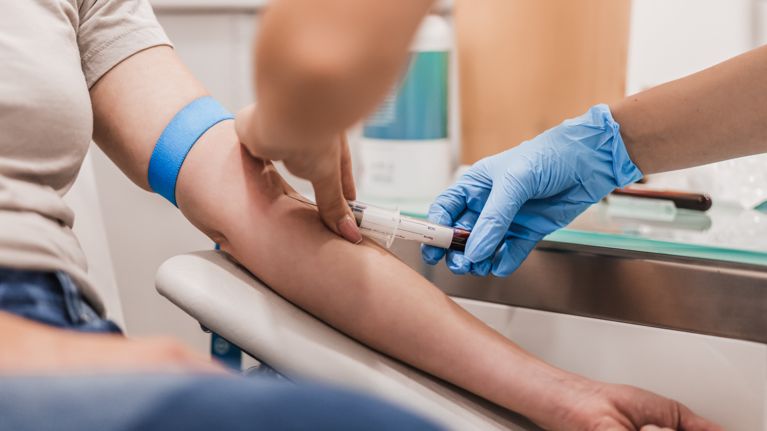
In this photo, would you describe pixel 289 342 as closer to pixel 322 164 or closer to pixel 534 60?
pixel 322 164

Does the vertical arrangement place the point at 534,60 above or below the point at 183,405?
above

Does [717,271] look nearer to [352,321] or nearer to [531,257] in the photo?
[531,257]

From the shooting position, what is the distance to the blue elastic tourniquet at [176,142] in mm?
936

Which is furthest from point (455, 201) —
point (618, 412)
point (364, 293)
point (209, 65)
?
point (209, 65)

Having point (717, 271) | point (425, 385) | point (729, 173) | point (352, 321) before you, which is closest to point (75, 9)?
point (352, 321)

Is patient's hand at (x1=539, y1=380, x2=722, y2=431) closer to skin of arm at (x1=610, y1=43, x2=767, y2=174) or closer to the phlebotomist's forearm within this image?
skin of arm at (x1=610, y1=43, x2=767, y2=174)

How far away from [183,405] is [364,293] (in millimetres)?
476

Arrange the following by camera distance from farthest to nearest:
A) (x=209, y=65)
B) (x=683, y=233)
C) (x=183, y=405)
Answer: (x=209, y=65), (x=683, y=233), (x=183, y=405)

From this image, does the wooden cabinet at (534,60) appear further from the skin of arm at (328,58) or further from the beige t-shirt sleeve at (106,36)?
the skin of arm at (328,58)

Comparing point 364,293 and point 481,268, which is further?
point 481,268

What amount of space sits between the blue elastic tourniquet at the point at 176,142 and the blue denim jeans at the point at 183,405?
1.68 ft

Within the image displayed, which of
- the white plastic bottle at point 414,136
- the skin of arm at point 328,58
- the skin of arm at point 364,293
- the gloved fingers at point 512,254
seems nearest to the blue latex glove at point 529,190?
the gloved fingers at point 512,254

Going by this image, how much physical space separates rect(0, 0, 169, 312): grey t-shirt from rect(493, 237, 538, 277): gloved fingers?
0.51 meters

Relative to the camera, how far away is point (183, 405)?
0.42 m
